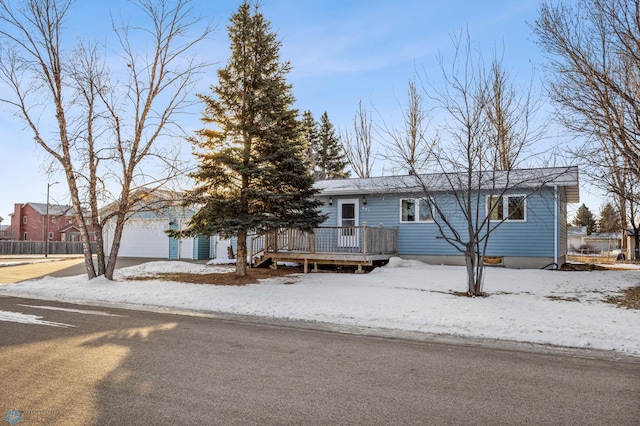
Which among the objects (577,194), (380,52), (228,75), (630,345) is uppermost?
(380,52)

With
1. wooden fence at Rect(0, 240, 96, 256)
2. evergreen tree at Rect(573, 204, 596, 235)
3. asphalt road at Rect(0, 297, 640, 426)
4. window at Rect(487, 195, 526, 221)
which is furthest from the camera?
evergreen tree at Rect(573, 204, 596, 235)

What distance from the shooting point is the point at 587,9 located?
1169 cm

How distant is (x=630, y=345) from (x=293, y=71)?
1193 centimetres

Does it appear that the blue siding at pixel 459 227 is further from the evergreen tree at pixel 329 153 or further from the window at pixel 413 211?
the evergreen tree at pixel 329 153

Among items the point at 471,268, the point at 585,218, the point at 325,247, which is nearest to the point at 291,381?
the point at 471,268

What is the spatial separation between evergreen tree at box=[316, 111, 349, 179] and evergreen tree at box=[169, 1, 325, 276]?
28.2 metres

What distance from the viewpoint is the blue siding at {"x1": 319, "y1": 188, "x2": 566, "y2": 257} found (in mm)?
16594

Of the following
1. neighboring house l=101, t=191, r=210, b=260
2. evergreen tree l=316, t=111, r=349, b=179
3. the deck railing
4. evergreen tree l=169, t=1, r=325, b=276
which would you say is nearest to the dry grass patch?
evergreen tree l=169, t=1, r=325, b=276

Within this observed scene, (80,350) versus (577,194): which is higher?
(577,194)

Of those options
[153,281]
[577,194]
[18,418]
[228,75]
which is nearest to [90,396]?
[18,418]

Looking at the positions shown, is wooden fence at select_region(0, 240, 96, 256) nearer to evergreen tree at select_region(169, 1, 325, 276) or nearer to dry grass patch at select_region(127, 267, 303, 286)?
dry grass patch at select_region(127, 267, 303, 286)

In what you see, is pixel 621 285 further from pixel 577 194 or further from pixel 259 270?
pixel 259 270

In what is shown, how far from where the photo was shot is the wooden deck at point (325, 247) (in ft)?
52.8

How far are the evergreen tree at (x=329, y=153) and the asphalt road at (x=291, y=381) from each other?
36587mm
